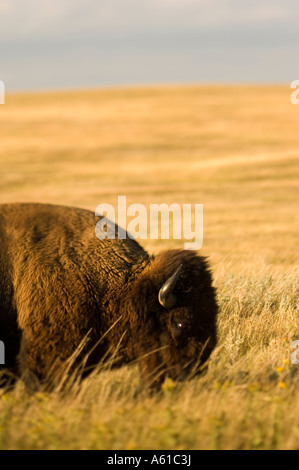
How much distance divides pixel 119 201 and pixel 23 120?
33293 mm

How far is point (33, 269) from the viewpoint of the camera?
5.62 m

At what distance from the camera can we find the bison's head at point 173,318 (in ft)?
16.9

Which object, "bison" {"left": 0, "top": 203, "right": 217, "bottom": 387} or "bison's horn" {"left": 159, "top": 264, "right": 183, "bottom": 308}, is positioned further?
"bison" {"left": 0, "top": 203, "right": 217, "bottom": 387}

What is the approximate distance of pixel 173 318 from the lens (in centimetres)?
528

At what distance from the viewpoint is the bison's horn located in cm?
505

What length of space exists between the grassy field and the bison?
0.23m
